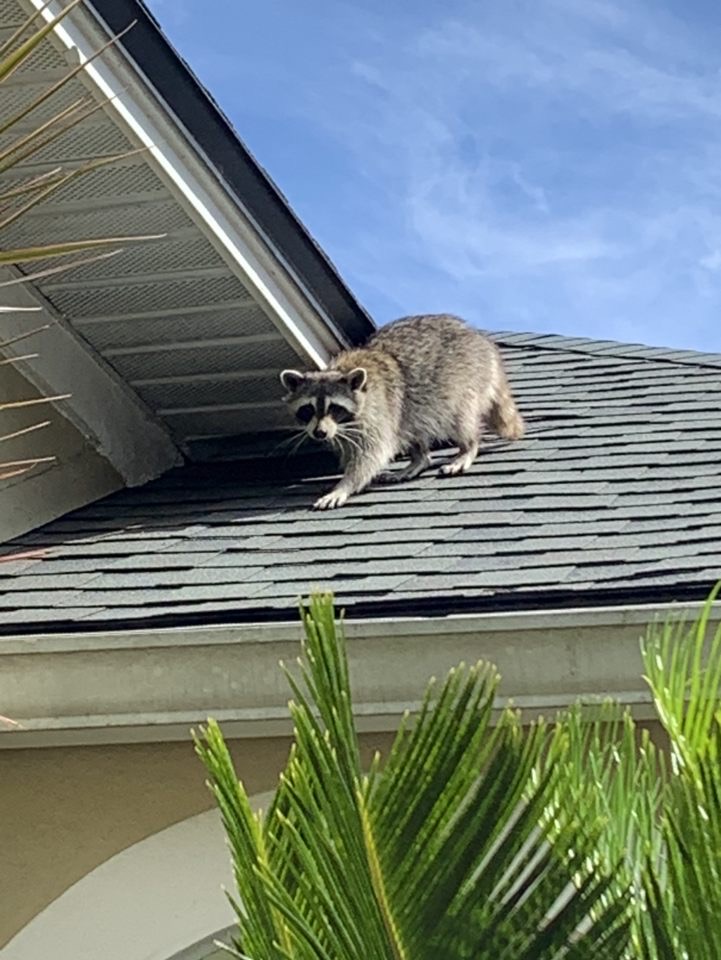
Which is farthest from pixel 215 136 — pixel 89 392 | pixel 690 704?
pixel 690 704

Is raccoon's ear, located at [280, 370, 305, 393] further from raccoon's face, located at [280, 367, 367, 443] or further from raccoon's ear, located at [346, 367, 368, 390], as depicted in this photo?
raccoon's ear, located at [346, 367, 368, 390]

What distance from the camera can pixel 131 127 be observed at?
4062 mm

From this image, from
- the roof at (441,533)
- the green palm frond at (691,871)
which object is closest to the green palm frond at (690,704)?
the green palm frond at (691,871)

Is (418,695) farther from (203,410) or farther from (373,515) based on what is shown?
(203,410)

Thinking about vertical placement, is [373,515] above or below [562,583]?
above

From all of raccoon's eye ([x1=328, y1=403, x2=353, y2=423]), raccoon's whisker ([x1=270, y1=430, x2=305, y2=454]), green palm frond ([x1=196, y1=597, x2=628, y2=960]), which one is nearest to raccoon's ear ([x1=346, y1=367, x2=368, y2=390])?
raccoon's eye ([x1=328, y1=403, x2=353, y2=423])

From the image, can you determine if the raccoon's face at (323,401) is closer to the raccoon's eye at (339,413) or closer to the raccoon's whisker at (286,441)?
the raccoon's eye at (339,413)

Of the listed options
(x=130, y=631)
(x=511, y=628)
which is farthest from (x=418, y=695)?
(x=130, y=631)

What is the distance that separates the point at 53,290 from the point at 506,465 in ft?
5.14

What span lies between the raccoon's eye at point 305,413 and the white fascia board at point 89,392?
22.2 inches

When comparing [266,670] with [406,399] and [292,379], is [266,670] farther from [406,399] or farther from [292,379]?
[406,399]

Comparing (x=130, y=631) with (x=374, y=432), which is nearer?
(x=130, y=631)

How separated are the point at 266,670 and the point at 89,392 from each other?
6.85 ft

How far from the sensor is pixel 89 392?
198 inches
